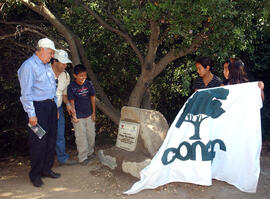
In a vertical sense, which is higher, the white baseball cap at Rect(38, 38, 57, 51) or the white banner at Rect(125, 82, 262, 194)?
the white baseball cap at Rect(38, 38, 57, 51)

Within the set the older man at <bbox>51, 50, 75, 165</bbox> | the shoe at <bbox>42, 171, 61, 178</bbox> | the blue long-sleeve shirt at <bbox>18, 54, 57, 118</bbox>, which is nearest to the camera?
the blue long-sleeve shirt at <bbox>18, 54, 57, 118</bbox>

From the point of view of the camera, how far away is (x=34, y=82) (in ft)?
14.1

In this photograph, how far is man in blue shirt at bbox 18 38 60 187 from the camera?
4.16 metres

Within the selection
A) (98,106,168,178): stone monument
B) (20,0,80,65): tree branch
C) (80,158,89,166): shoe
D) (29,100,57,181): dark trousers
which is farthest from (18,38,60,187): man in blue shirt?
(20,0,80,65): tree branch

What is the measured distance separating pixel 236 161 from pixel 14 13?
540 centimetres

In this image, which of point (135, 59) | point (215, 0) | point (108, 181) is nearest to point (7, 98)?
point (135, 59)

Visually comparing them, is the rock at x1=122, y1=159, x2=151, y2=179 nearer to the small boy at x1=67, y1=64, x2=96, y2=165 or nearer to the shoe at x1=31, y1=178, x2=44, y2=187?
the small boy at x1=67, y1=64, x2=96, y2=165

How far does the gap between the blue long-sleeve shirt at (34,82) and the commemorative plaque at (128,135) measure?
140cm

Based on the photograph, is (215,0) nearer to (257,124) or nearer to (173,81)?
(257,124)

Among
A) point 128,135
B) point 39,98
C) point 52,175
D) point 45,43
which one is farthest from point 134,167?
point 45,43

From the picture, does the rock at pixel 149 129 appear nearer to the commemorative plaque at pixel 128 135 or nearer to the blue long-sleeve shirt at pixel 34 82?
the commemorative plaque at pixel 128 135

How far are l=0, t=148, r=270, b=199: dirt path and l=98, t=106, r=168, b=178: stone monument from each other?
0.21 metres

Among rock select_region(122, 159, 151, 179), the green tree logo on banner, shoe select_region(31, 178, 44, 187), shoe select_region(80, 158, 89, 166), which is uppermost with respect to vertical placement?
the green tree logo on banner

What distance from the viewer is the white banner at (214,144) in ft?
14.1
